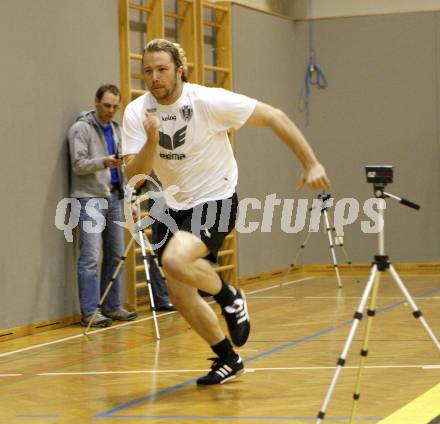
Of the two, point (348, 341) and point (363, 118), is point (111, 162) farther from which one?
point (363, 118)

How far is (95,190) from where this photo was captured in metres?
8.00

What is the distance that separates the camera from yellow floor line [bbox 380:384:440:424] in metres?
4.20

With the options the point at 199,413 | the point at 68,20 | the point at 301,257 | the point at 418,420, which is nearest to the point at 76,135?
the point at 68,20

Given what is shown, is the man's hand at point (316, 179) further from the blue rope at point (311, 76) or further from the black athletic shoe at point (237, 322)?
the blue rope at point (311, 76)

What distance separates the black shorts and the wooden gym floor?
755 mm

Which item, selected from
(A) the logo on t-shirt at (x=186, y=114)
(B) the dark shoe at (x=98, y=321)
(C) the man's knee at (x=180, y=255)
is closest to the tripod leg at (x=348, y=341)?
(C) the man's knee at (x=180, y=255)

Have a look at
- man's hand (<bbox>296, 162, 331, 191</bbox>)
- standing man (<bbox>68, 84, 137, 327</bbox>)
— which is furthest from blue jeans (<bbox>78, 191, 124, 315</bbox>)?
man's hand (<bbox>296, 162, 331, 191</bbox>)

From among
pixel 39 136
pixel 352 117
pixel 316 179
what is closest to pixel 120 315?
pixel 39 136

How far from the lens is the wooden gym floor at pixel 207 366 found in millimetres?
4605

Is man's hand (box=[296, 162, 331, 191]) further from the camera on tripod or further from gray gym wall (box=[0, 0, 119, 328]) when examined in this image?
gray gym wall (box=[0, 0, 119, 328])

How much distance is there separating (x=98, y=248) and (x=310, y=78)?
211 inches

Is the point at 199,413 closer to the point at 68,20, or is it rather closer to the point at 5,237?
the point at 5,237

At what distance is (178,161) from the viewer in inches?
203

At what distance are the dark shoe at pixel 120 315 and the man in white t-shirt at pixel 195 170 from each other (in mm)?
3002
